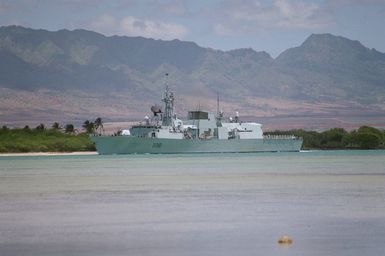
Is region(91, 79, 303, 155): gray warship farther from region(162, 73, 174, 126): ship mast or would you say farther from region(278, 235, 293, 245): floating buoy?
region(278, 235, 293, 245): floating buoy

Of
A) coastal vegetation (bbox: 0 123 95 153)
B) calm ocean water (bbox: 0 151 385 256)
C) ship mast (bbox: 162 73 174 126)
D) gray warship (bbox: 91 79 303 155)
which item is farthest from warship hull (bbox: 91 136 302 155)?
calm ocean water (bbox: 0 151 385 256)

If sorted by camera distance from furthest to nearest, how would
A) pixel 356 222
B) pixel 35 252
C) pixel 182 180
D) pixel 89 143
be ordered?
pixel 89 143, pixel 182 180, pixel 356 222, pixel 35 252

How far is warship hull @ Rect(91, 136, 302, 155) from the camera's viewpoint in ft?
496

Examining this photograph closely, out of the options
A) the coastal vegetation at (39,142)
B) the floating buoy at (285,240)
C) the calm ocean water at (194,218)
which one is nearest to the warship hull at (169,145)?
the coastal vegetation at (39,142)

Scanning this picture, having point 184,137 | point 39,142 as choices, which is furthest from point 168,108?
point 39,142

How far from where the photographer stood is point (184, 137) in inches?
6156

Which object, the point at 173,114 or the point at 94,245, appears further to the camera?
the point at 173,114

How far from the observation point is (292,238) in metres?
28.7

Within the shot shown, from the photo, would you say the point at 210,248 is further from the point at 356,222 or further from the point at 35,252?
the point at 356,222

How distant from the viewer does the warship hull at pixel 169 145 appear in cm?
15125

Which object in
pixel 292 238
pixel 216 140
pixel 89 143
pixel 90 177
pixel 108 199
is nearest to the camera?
pixel 292 238

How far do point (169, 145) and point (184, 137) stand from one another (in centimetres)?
386

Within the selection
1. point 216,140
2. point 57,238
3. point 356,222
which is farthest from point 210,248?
point 216,140

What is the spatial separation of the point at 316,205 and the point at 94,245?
13.5 m
